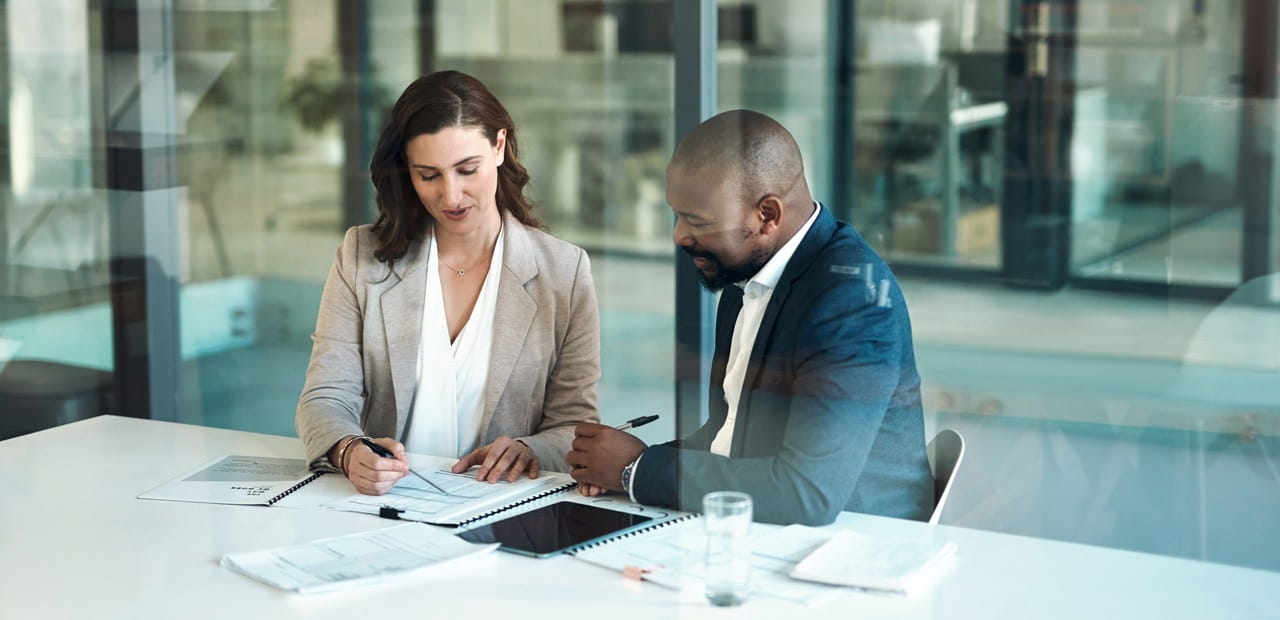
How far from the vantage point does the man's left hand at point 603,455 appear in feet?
7.13

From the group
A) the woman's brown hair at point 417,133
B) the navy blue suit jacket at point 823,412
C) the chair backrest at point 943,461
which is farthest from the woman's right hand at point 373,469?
the chair backrest at point 943,461

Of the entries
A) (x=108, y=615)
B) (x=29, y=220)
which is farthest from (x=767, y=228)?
(x=29, y=220)

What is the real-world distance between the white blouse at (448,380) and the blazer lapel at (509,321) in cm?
2

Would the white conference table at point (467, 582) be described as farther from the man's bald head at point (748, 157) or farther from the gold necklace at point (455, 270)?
the gold necklace at point (455, 270)

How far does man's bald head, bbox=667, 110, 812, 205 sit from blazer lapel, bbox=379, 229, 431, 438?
0.61m

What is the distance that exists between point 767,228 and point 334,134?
3.03 metres

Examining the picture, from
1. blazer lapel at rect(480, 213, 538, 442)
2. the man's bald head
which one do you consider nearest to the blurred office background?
the man's bald head

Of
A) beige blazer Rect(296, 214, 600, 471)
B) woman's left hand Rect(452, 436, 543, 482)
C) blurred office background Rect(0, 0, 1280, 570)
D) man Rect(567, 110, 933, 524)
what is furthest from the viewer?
blurred office background Rect(0, 0, 1280, 570)

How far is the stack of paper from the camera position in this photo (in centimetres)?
177

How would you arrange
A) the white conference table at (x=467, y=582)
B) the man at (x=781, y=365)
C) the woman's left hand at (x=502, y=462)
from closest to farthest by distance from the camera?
the white conference table at (x=467, y=582) < the man at (x=781, y=365) < the woman's left hand at (x=502, y=462)

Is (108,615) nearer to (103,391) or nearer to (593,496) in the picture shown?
(593,496)

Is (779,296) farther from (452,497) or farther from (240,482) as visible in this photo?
(240,482)

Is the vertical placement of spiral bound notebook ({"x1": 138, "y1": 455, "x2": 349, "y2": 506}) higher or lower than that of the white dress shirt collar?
lower

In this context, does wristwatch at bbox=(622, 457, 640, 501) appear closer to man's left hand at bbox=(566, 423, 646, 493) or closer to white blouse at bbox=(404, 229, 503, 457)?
man's left hand at bbox=(566, 423, 646, 493)
